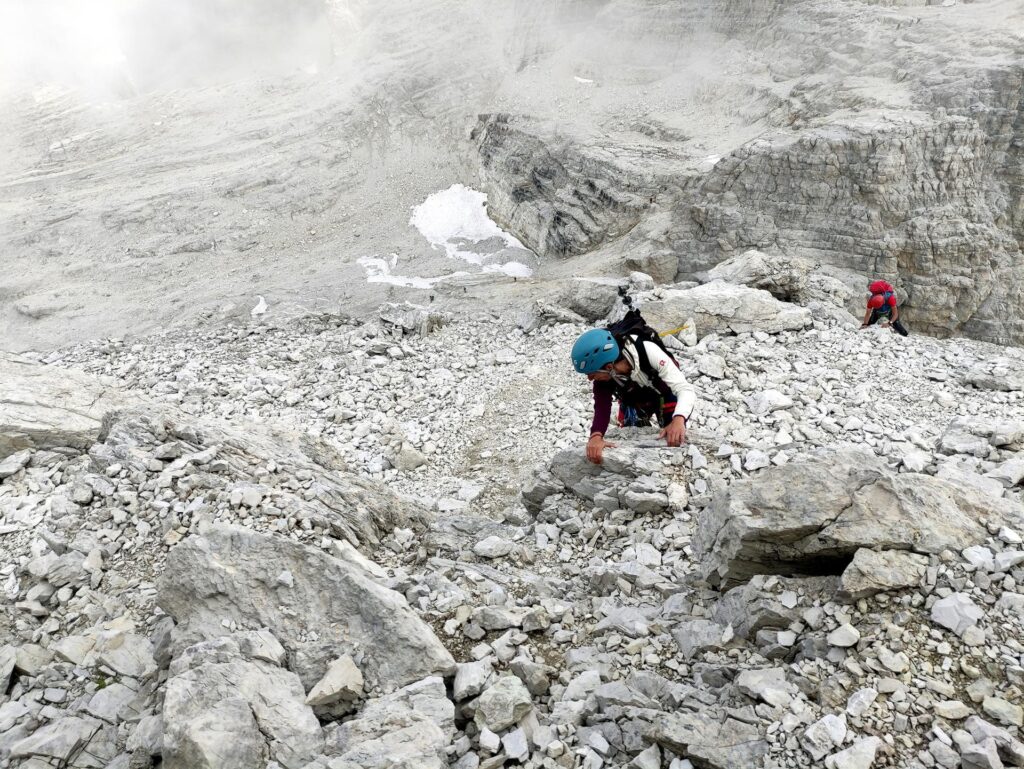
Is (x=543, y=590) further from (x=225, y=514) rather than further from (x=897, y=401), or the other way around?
(x=897, y=401)

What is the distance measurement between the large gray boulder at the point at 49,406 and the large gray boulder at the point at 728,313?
11.0m

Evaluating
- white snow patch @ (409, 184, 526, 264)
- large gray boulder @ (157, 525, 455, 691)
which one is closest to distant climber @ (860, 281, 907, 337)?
large gray boulder @ (157, 525, 455, 691)

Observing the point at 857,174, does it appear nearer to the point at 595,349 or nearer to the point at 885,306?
the point at 885,306

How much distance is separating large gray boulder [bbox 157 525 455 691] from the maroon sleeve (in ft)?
10.4

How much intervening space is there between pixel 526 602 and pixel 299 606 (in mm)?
2015

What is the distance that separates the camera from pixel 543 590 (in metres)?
5.92

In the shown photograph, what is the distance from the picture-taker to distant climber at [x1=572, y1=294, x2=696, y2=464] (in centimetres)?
639

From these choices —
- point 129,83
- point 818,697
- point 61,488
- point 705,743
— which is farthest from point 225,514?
point 129,83

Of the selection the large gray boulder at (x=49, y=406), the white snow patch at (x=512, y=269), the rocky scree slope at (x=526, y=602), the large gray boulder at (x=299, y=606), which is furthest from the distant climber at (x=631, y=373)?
the white snow patch at (x=512, y=269)

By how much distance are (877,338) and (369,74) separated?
41106 mm

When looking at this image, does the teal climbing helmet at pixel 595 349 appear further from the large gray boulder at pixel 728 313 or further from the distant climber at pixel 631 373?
the large gray boulder at pixel 728 313

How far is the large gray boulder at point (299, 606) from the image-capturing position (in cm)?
459

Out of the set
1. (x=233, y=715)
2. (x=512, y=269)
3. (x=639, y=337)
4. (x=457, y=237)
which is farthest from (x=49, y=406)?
(x=457, y=237)

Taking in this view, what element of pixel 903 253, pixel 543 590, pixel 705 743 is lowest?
pixel 903 253
